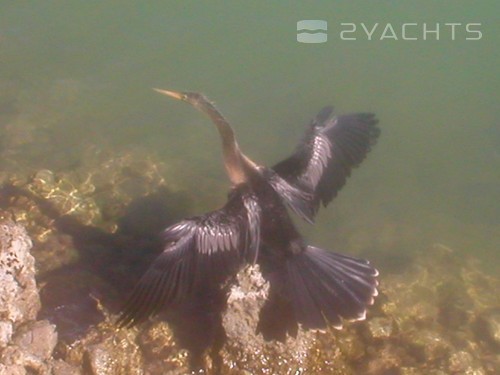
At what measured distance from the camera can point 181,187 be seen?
8.41 m

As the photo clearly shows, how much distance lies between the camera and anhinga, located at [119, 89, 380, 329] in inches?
171

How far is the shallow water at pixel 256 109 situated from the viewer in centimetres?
913

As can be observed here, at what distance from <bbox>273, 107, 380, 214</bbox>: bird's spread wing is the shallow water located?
2165 mm

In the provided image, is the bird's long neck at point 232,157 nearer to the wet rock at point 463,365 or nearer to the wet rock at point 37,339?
the wet rock at point 37,339

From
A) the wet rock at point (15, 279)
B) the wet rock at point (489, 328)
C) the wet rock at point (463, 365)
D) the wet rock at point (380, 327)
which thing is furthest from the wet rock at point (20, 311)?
the wet rock at point (489, 328)

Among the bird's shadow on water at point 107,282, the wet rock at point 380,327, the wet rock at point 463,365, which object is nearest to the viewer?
the bird's shadow on water at point 107,282

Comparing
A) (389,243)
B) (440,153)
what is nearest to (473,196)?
(440,153)

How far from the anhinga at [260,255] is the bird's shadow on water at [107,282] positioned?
0.38m

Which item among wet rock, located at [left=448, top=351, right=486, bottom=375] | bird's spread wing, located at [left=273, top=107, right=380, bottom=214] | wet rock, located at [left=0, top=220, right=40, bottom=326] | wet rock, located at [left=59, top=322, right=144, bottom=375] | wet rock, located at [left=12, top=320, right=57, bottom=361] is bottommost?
wet rock, located at [left=448, top=351, right=486, bottom=375]

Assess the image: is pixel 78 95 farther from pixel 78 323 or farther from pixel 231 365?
pixel 231 365

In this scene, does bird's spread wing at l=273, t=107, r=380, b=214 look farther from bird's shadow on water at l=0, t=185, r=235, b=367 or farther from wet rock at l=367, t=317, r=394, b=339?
bird's shadow on water at l=0, t=185, r=235, b=367

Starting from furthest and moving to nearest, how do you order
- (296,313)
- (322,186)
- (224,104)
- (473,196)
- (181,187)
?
(224,104), (473,196), (181,187), (322,186), (296,313)

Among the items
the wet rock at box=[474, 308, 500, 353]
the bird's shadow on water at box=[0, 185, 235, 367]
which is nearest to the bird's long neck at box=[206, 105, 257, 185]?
the bird's shadow on water at box=[0, 185, 235, 367]

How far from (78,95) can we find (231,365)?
9002 mm
